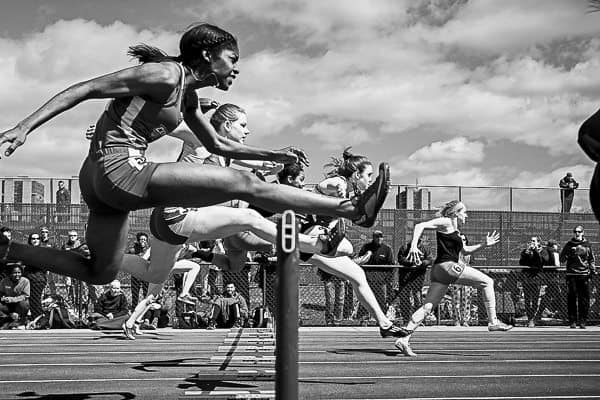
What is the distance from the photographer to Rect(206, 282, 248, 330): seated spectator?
14047 millimetres

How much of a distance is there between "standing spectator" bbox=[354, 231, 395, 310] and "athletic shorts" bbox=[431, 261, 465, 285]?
202 inches

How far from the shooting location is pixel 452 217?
10375 millimetres

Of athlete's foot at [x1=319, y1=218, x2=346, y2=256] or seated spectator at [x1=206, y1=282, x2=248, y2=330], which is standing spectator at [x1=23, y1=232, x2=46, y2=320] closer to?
seated spectator at [x1=206, y1=282, x2=248, y2=330]

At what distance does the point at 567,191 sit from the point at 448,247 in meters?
13.4

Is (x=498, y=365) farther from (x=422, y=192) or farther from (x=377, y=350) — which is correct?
(x=422, y=192)

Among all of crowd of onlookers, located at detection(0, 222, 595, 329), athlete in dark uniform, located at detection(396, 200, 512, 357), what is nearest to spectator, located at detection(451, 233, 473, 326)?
crowd of onlookers, located at detection(0, 222, 595, 329)

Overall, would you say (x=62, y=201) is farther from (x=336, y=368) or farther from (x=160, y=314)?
(x=336, y=368)

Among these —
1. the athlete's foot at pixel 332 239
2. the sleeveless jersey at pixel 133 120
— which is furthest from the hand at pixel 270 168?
the sleeveless jersey at pixel 133 120

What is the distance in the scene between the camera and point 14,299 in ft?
45.2

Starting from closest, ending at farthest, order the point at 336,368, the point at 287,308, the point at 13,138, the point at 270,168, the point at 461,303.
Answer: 1. the point at 287,308
2. the point at 13,138
3. the point at 270,168
4. the point at 336,368
5. the point at 461,303

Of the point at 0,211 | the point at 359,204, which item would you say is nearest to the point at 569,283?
the point at 359,204

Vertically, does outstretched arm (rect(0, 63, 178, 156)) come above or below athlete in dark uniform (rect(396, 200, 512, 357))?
above

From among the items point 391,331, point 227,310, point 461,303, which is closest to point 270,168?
Answer: point 391,331

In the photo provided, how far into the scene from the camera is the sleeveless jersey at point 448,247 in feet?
32.3
